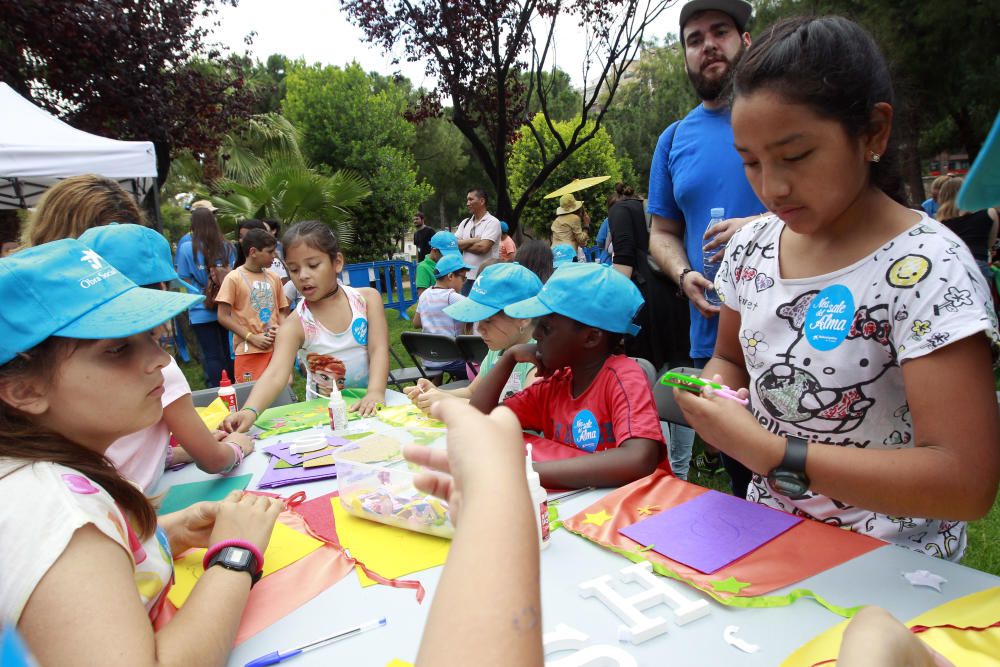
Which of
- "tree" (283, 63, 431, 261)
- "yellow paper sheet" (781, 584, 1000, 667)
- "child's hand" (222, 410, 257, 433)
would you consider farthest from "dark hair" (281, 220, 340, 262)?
"tree" (283, 63, 431, 261)

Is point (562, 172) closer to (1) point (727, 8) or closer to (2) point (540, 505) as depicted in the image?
(1) point (727, 8)

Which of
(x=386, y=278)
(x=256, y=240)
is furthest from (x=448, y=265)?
(x=386, y=278)

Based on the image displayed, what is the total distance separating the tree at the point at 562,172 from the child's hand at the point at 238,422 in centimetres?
1485

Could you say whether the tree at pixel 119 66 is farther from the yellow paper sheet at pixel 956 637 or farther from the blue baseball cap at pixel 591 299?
the yellow paper sheet at pixel 956 637

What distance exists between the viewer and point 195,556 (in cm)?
155

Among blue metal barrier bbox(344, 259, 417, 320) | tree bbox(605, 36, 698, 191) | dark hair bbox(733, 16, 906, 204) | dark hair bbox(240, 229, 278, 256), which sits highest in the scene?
tree bbox(605, 36, 698, 191)

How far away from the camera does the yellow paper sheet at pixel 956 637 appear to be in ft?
3.07

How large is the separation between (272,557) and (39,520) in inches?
24.6

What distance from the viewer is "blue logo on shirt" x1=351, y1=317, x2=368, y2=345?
326 centimetres

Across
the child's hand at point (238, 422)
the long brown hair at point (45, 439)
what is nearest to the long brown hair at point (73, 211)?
the child's hand at point (238, 422)

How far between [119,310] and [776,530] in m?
1.47

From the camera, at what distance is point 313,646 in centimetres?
113

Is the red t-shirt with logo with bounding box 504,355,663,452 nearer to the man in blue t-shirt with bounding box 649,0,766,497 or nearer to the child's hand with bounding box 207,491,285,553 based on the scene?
the man in blue t-shirt with bounding box 649,0,766,497

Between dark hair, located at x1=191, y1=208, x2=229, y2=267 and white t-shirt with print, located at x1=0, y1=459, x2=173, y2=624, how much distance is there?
223 inches
